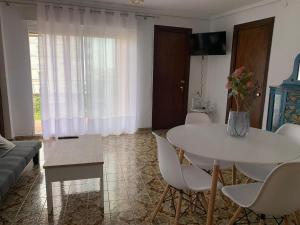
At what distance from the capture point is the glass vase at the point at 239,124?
1.95m

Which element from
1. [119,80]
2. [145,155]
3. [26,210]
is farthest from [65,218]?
[119,80]

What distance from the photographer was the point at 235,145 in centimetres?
177

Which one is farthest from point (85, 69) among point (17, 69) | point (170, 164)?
point (170, 164)

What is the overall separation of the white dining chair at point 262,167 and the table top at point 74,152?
1.32 meters

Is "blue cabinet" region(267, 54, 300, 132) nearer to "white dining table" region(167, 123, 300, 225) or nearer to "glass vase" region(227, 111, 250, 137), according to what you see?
"white dining table" region(167, 123, 300, 225)

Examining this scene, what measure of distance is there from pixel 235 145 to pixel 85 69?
319 cm

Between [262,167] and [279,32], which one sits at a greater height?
[279,32]

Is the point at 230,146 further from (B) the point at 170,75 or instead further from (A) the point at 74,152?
(B) the point at 170,75

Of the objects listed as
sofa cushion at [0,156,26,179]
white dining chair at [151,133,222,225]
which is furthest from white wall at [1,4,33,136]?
white dining chair at [151,133,222,225]

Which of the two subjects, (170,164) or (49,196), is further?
(49,196)

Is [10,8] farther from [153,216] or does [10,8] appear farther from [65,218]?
[153,216]

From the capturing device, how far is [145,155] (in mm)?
3580

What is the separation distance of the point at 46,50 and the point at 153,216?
10.7 feet

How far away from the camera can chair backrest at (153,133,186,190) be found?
1.61 m
